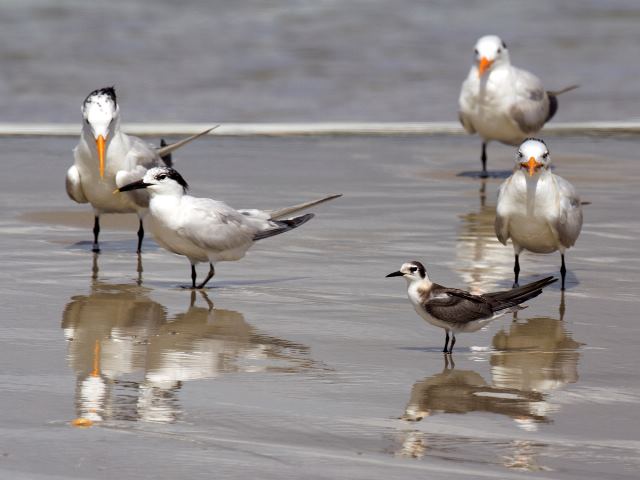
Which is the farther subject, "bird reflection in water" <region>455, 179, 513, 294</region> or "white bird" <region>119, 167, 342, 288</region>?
"bird reflection in water" <region>455, 179, 513, 294</region>

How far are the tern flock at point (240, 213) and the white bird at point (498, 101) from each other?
15.3 ft

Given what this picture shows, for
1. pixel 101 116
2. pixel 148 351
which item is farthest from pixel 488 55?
pixel 148 351

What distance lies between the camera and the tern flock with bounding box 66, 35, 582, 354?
27.2ft

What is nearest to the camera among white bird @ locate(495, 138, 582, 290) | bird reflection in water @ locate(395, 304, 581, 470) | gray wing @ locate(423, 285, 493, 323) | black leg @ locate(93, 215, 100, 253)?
bird reflection in water @ locate(395, 304, 581, 470)

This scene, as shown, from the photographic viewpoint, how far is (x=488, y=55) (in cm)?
1623

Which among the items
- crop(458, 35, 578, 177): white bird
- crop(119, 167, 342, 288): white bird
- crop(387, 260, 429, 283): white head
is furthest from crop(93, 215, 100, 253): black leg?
crop(458, 35, 578, 177): white bird

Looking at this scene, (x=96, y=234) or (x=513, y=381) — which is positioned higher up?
(x=96, y=234)

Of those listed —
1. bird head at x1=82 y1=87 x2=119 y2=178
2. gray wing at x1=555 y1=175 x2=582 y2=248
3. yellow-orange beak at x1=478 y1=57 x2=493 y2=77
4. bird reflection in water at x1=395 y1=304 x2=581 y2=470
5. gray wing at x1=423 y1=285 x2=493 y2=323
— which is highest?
yellow-orange beak at x1=478 y1=57 x2=493 y2=77

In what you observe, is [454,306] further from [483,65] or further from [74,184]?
[483,65]

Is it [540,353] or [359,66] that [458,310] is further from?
[359,66]

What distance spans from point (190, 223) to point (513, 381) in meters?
3.16

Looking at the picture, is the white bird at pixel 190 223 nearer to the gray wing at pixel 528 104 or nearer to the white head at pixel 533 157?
the white head at pixel 533 157

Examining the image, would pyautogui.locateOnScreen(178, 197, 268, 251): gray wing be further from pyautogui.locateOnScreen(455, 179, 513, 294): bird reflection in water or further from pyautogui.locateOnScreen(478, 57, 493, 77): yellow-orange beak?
pyautogui.locateOnScreen(478, 57, 493, 77): yellow-orange beak

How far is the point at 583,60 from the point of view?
86.4ft
